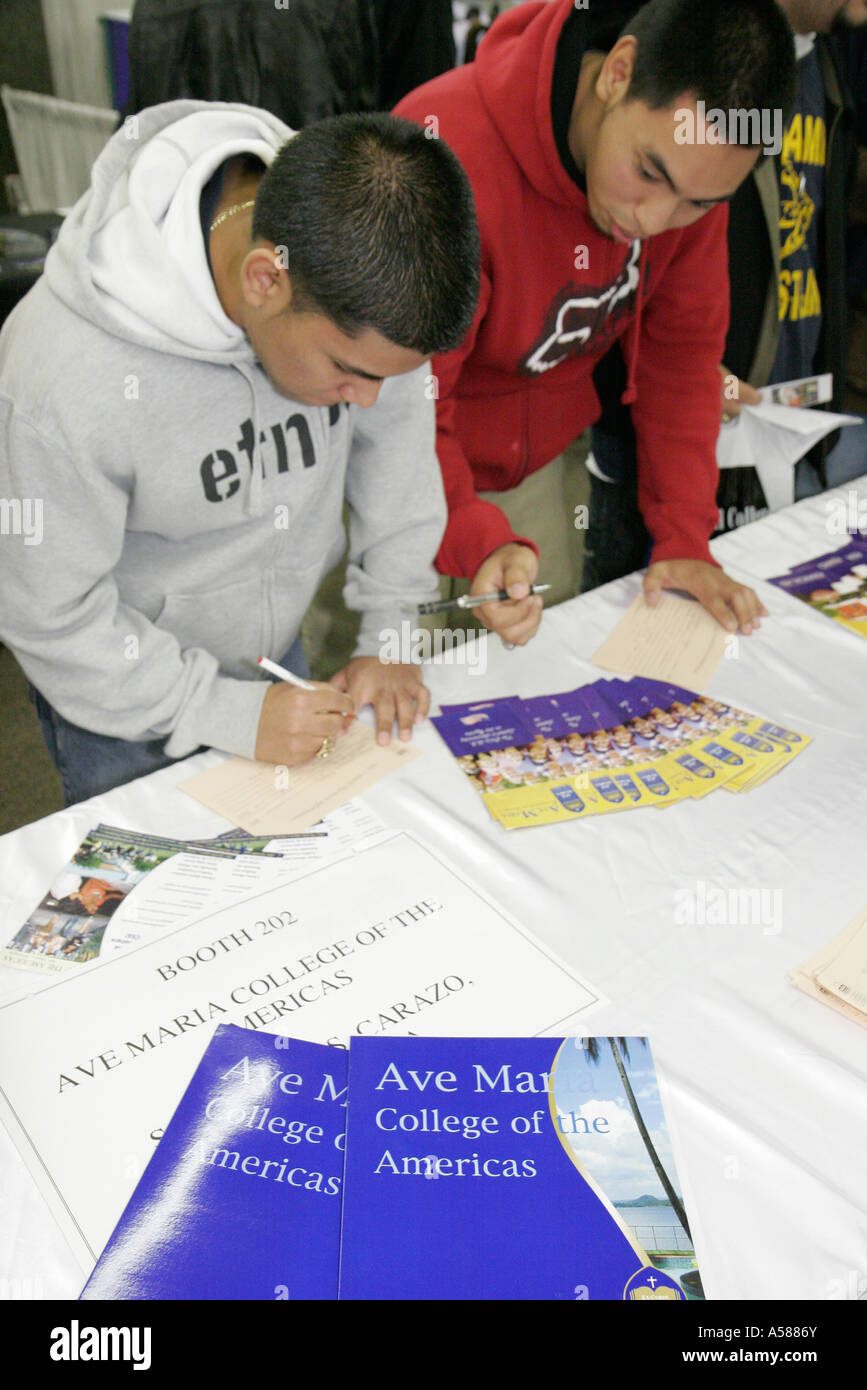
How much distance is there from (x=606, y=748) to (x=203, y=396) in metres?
0.57

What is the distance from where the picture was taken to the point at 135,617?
3.46ft

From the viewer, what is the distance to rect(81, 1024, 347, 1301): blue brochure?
23.4 inches

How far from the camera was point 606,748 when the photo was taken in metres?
1.10

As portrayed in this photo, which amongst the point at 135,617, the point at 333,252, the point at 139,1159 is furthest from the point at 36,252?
the point at 139,1159

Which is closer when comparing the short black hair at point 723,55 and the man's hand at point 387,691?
the short black hair at point 723,55

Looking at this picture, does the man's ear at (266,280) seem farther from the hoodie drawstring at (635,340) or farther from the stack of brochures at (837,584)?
the stack of brochures at (837,584)

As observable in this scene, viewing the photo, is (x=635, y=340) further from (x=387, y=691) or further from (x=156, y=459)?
(x=156, y=459)

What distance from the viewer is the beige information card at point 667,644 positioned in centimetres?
125

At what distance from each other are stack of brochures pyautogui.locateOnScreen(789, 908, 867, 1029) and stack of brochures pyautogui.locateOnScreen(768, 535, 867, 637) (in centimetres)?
60

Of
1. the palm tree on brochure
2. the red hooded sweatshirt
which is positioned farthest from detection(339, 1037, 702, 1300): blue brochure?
the red hooded sweatshirt

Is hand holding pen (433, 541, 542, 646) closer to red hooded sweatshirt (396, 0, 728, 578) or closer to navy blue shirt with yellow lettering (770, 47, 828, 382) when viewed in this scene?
red hooded sweatshirt (396, 0, 728, 578)

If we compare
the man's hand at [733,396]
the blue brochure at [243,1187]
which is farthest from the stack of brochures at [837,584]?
the blue brochure at [243,1187]

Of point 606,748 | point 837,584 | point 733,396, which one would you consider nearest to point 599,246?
point 733,396

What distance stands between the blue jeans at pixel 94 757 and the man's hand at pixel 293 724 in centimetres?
14
